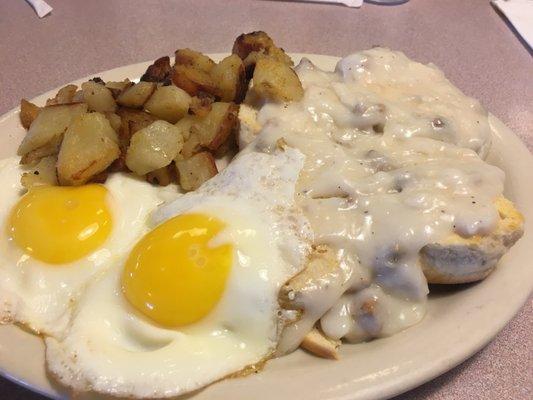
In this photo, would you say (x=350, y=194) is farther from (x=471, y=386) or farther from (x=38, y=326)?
(x=38, y=326)

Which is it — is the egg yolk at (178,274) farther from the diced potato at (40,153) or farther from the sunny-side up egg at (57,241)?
the diced potato at (40,153)

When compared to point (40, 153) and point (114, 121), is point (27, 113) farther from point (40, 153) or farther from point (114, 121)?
point (114, 121)

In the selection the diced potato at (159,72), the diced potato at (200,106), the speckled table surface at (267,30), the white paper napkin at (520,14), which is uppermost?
the diced potato at (159,72)

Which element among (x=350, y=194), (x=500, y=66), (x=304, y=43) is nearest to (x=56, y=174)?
(x=350, y=194)

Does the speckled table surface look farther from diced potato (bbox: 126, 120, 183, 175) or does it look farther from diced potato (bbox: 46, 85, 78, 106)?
diced potato (bbox: 126, 120, 183, 175)

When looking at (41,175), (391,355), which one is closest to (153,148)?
(41,175)

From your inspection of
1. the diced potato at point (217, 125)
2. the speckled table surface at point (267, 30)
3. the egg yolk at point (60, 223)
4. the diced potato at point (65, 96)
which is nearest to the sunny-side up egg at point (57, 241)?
the egg yolk at point (60, 223)
